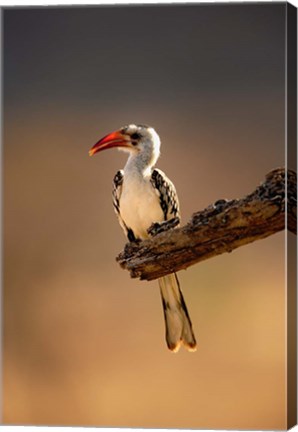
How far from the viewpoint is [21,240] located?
4.39 metres

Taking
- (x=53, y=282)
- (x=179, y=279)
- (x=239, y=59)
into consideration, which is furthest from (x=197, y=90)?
(x=53, y=282)

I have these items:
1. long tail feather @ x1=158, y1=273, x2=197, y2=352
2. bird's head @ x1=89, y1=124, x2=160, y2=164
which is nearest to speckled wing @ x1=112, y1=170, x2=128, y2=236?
bird's head @ x1=89, y1=124, x2=160, y2=164

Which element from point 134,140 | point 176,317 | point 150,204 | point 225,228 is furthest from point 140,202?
point 176,317

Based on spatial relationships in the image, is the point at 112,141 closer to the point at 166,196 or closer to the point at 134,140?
the point at 134,140

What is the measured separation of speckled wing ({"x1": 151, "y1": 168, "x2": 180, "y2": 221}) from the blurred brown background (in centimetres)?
4

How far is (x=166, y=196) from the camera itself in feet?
13.7

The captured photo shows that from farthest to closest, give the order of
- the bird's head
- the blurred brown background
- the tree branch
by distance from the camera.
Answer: the bird's head → the blurred brown background → the tree branch

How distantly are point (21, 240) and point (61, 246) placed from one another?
207mm

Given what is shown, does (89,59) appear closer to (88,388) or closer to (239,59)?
(239,59)

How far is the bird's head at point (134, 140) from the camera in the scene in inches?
167

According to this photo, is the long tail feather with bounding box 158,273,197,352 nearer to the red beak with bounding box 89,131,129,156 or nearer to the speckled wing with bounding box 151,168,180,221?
the speckled wing with bounding box 151,168,180,221

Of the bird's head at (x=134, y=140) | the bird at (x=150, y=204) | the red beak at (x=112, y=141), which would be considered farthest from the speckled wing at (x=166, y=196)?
the red beak at (x=112, y=141)

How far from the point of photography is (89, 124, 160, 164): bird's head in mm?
4230

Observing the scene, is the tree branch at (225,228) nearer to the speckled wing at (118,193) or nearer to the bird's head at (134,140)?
the speckled wing at (118,193)
